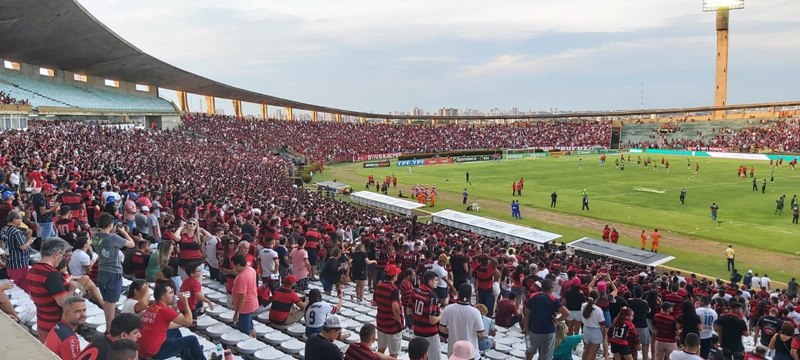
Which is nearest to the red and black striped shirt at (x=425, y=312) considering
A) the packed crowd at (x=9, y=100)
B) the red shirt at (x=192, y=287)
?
the red shirt at (x=192, y=287)

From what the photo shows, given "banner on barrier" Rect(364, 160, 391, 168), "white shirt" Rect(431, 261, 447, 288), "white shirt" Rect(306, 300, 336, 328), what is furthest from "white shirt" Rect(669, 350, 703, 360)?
"banner on barrier" Rect(364, 160, 391, 168)

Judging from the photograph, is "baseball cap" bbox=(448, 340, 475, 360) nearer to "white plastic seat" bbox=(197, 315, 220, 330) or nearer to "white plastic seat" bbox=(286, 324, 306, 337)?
"white plastic seat" bbox=(286, 324, 306, 337)

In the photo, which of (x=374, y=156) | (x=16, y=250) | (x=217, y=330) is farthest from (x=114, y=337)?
(x=374, y=156)

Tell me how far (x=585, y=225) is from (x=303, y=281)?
22.6 meters

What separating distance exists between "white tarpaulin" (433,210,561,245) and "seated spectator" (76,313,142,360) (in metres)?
20.4

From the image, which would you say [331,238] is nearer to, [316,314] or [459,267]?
[459,267]

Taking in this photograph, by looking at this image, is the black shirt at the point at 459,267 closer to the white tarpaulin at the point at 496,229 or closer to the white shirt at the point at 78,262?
the white shirt at the point at 78,262

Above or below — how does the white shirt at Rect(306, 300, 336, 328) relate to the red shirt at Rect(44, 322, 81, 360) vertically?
below

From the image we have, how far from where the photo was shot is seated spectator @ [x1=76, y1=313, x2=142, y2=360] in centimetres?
505

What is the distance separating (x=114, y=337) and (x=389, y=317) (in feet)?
12.6

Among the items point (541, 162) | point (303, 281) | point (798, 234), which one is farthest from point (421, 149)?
point (303, 281)

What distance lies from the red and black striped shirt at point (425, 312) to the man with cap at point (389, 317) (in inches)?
10.9

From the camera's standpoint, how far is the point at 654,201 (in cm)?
3794

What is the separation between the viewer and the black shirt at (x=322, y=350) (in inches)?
246
